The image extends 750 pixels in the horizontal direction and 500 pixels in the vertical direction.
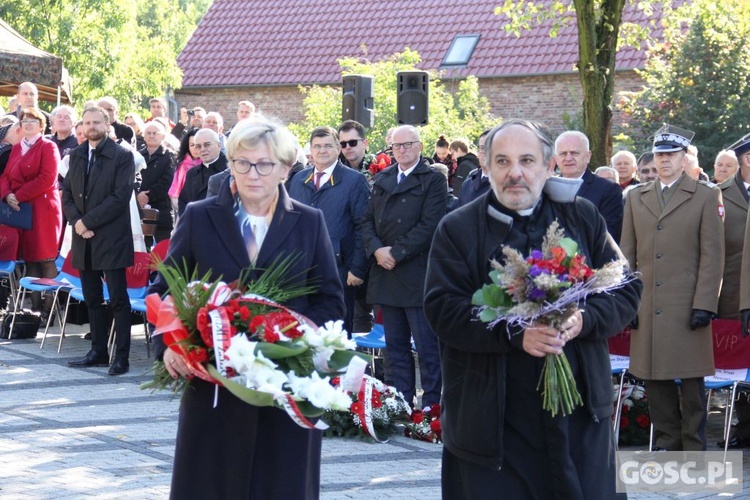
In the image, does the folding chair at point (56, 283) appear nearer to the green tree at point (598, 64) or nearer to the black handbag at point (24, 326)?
the black handbag at point (24, 326)

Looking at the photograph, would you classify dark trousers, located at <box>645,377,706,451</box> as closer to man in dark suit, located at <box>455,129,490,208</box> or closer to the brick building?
man in dark suit, located at <box>455,129,490,208</box>

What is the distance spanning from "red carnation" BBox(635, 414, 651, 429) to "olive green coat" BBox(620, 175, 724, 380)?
34.6 inches

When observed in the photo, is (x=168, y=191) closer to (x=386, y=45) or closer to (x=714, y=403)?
(x=714, y=403)

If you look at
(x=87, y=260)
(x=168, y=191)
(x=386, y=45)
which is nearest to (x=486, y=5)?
(x=386, y=45)

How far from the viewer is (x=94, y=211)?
Result: 11039mm

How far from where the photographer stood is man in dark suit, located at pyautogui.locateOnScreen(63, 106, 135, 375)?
1109 centimetres

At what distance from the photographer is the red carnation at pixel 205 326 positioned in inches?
172

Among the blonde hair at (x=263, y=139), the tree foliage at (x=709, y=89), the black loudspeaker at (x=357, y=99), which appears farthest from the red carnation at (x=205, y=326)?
the tree foliage at (x=709, y=89)

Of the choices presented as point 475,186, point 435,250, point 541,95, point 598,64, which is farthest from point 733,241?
point 541,95

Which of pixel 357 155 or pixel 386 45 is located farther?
pixel 386 45

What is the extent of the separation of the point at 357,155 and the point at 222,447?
23.6ft

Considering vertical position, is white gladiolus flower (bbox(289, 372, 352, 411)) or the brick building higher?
the brick building

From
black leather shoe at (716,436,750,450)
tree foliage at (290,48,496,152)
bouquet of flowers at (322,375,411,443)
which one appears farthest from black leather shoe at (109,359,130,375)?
tree foliage at (290,48,496,152)

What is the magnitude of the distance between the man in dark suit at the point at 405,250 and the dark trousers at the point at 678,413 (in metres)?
1.79
